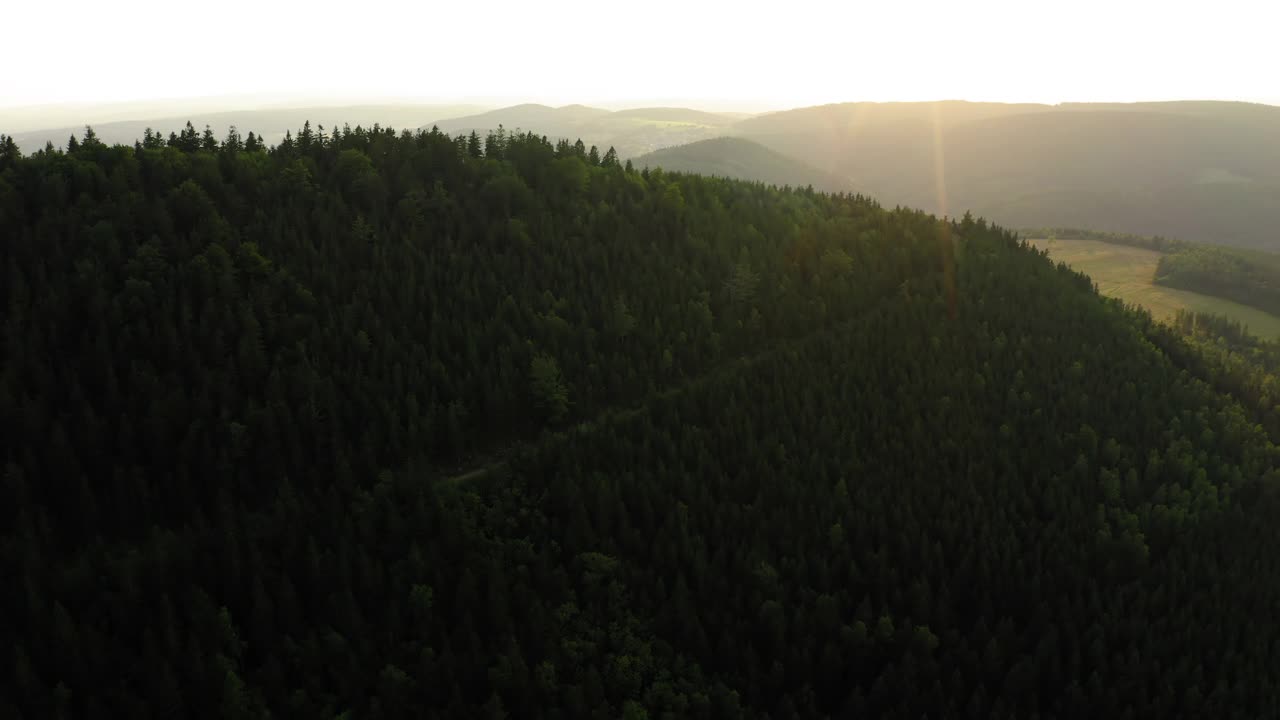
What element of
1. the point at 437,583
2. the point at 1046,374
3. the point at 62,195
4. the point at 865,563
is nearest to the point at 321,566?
the point at 437,583

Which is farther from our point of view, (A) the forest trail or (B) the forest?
(A) the forest trail

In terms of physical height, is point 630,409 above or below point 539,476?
above

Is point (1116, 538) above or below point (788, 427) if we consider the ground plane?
below

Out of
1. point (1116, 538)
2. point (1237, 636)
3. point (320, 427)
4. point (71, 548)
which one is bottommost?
point (1237, 636)

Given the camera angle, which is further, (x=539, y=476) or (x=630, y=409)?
(x=630, y=409)

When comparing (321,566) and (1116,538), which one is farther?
(1116,538)

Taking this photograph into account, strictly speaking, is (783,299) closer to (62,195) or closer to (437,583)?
(437,583)

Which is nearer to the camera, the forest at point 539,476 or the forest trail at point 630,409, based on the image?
the forest at point 539,476

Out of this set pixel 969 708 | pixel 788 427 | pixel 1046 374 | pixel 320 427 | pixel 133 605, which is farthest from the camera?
pixel 1046 374
